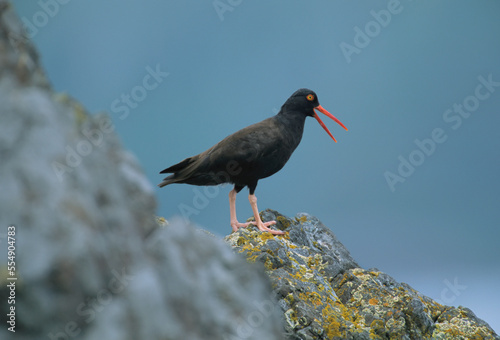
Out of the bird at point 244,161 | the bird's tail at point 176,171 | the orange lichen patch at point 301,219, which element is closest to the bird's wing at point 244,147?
the bird at point 244,161

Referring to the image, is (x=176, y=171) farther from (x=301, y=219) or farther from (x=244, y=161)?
(x=301, y=219)

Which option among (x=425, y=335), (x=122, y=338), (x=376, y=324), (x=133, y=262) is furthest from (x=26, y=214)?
(x=425, y=335)

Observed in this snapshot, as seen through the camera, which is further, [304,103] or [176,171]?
[304,103]

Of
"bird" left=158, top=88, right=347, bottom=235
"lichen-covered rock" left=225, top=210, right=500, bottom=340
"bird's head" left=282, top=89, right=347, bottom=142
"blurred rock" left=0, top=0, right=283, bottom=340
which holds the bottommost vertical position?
"blurred rock" left=0, top=0, right=283, bottom=340

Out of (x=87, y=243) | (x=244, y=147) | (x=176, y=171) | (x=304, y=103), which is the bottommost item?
(x=87, y=243)

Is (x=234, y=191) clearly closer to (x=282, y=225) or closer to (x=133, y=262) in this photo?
(x=282, y=225)

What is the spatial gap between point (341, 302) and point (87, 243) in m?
4.63

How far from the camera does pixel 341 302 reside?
6012 millimetres

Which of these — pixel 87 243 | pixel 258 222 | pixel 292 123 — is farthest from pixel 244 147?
pixel 87 243

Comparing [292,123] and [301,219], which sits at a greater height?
[292,123]

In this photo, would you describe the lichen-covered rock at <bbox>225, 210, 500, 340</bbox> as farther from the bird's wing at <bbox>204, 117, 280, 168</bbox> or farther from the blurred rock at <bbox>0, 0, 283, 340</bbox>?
the blurred rock at <bbox>0, 0, 283, 340</bbox>

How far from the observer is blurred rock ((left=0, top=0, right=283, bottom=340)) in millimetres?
1938

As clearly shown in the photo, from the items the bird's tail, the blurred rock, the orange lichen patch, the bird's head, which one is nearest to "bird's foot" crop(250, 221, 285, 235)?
the orange lichen patch

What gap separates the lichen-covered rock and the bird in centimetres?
106
